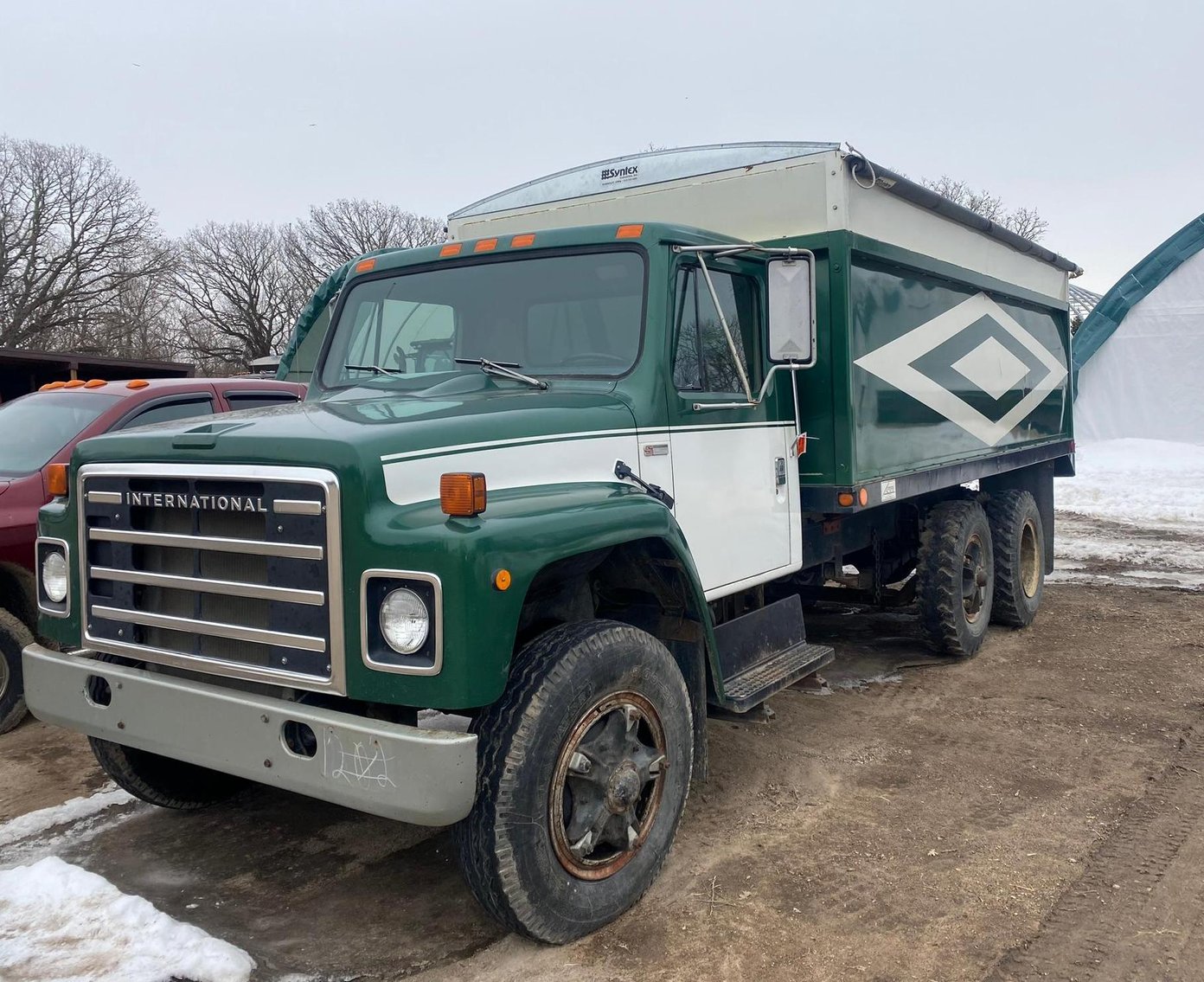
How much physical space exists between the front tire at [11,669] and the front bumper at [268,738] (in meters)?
1.99

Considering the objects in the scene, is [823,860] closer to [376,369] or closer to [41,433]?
[376,369]

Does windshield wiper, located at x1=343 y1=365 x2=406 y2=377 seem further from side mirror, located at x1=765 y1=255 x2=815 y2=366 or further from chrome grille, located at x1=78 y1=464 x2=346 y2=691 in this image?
side mirror, located at x1=765 y1=255 x2=815 y2=366

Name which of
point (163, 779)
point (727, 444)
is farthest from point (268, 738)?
point (727, 444)

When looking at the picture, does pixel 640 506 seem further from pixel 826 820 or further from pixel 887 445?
pixel 887 445

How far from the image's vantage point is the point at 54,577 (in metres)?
3.83

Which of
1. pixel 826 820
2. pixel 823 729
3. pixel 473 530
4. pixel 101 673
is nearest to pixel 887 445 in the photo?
pixel 823 729

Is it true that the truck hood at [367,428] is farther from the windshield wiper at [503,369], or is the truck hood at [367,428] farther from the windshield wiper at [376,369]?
the windshield wiper at [376,369]

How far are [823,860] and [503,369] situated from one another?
89.6 inches

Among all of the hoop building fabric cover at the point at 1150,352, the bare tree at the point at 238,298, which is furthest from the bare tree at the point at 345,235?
the hoop building fabric cover at the point at 1150,352

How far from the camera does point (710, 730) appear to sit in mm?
5512

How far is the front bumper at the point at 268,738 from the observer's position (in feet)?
9.34

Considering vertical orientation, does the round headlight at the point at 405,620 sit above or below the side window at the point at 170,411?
below

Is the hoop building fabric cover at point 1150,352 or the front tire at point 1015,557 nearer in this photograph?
the front tire at point 1015,557

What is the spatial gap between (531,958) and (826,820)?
161 cm
